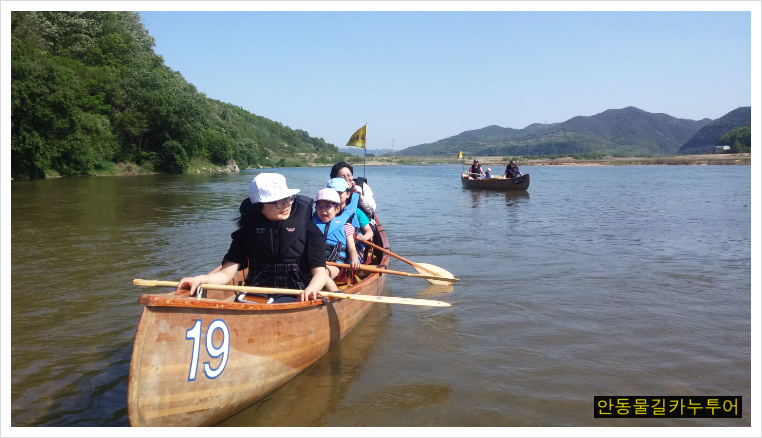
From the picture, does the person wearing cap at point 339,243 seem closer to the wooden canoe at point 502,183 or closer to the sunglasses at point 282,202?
the sunglasses at point 282,202

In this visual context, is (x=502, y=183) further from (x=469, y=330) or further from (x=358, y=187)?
(x=469, y=330)

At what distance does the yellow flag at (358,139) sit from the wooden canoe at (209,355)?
303 inches

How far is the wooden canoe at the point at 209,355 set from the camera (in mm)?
3176

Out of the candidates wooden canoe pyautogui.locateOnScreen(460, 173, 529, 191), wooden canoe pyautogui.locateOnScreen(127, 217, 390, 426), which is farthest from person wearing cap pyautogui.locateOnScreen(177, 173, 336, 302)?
wooden canoe pyautogui.locateOnScreen(460, 173, 529, 191)

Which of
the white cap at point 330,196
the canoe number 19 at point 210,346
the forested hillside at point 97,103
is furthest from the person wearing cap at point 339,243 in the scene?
the forested hillside at point 97,103

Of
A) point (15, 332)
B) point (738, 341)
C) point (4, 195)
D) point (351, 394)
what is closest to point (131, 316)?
point (15, 332)

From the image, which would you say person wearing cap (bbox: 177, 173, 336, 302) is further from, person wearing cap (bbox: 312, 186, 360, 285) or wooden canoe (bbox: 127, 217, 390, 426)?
person wearing cap (bbox: 312, 186, 360, 285)

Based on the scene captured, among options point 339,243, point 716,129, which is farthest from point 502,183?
point 716,129

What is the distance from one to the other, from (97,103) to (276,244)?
133 ft

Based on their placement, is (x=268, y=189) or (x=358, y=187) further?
(x=358, y=187)

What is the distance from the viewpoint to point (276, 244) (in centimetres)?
434

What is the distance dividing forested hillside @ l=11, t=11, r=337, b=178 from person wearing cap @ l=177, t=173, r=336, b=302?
3101cm

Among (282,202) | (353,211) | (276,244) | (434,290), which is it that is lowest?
(434,290)

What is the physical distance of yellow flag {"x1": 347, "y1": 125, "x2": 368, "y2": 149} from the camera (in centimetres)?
1191
